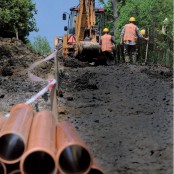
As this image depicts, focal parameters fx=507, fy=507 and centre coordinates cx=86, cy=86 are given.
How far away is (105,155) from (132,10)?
102 ft

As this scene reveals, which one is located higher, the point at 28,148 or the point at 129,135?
the point at 28,148

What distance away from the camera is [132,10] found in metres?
37.1

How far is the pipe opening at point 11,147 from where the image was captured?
14.8ft

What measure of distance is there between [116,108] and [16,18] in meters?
46.8

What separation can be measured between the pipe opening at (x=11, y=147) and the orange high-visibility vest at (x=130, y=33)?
15687 millimetres

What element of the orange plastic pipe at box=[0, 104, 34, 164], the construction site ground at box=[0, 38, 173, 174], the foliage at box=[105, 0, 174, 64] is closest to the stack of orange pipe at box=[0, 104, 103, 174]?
the orange plastic pipe at box=[0, 104, 34, 164]

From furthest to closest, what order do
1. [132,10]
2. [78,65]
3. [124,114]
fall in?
1. [132,10]
2. [78,65]
3. [124,114]

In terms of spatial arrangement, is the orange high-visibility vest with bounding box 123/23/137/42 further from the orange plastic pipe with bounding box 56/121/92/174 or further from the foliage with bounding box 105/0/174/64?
the orange plastic pipe with bounding box 56/121/92/174

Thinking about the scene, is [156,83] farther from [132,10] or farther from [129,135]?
[132,10]

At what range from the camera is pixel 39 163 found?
452 cm

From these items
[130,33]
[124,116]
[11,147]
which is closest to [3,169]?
[11,147]

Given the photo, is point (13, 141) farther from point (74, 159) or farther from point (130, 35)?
point (130, 35)

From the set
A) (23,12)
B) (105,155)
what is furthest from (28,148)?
(23,12)

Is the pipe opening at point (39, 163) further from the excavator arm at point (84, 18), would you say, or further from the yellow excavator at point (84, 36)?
the excavator arm at point (84, 18)
